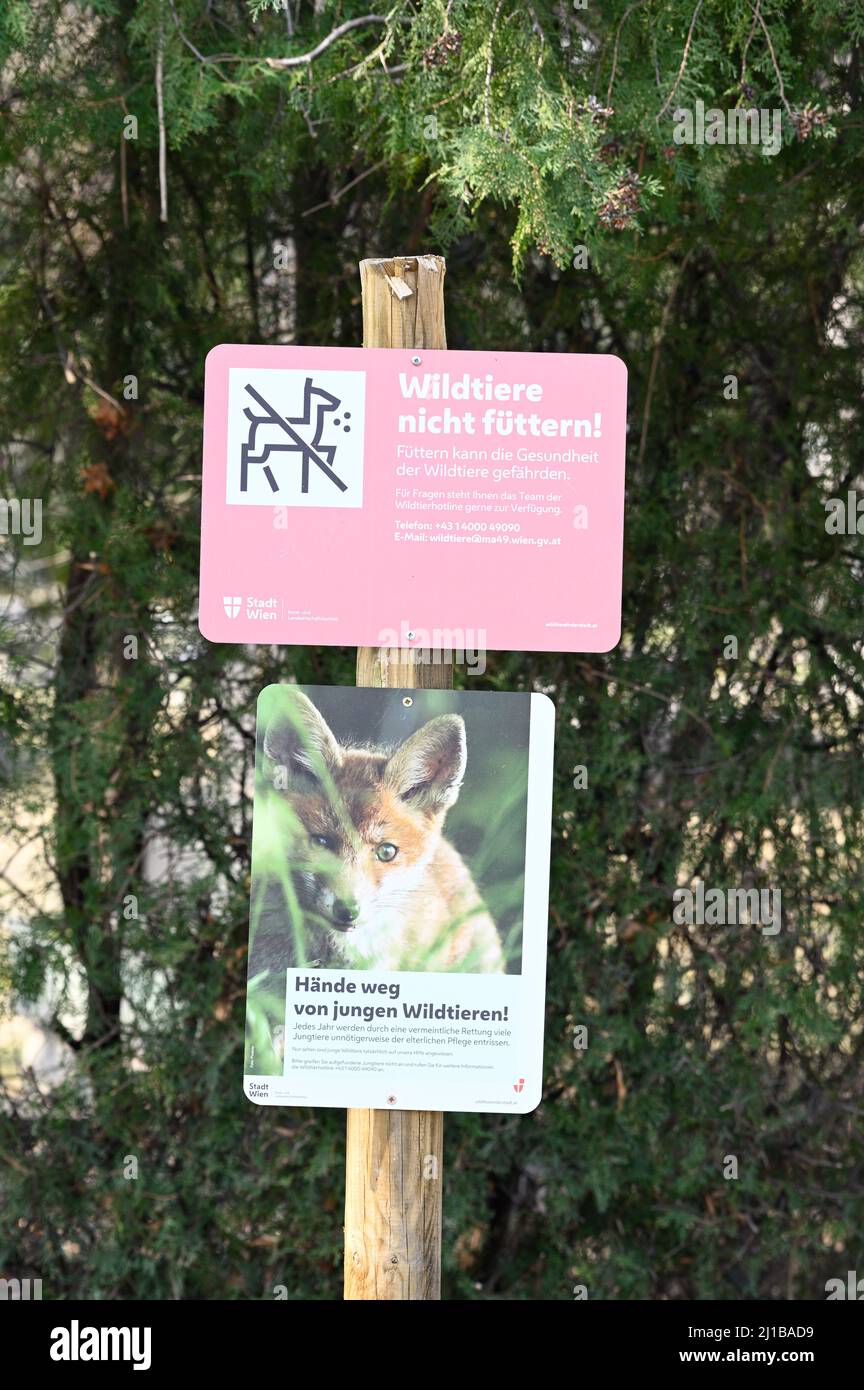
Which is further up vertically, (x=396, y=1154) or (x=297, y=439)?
(x=297, y=439)

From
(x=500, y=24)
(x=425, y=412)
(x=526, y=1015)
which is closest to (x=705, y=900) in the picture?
(x=526, y=1015)

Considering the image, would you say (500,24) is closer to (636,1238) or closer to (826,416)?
(826,416)

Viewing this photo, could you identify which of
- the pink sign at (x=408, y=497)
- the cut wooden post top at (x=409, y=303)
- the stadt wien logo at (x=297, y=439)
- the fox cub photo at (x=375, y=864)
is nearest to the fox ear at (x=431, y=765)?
the fox cub photo at (x=375, y=864)

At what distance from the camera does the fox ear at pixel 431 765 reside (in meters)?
2.09

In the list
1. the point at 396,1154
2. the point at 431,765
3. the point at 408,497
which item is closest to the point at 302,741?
the point at 431,765

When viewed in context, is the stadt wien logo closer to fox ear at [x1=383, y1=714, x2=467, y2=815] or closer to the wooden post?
the wooden post

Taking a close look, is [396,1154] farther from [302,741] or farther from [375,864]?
[302,741]

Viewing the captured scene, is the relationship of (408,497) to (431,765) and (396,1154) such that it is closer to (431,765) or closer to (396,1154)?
(431,765)

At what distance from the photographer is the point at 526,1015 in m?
2.09

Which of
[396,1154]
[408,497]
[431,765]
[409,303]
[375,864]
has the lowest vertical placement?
[396,1154]

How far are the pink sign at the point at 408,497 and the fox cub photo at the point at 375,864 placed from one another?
0.17 metres

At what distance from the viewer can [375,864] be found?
6.86 feet

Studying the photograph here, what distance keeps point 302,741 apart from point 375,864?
0.23 m

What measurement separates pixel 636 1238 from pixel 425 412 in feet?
8.21
